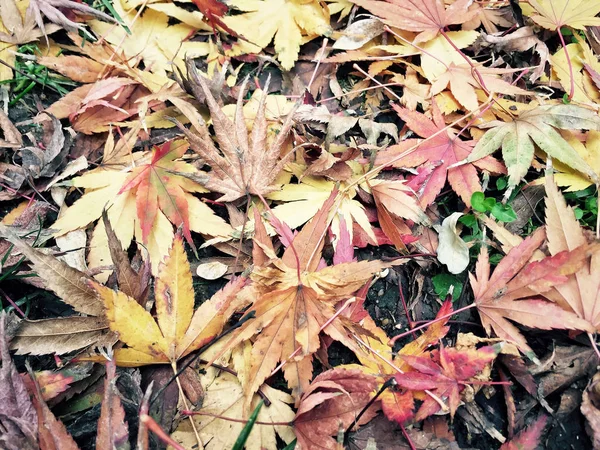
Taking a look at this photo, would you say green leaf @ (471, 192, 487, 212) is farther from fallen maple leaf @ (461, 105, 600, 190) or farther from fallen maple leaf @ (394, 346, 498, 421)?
fallen maple leaf @ (394, 346, 498, 421)

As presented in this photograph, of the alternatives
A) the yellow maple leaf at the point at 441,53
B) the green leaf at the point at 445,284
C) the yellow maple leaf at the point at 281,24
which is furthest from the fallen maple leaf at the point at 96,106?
the green leaf at the point at 445,284

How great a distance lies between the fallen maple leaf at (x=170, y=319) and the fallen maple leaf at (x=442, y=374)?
43cm

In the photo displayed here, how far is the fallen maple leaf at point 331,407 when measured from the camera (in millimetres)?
853

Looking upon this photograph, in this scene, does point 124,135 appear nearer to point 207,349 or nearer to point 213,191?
point 213,191

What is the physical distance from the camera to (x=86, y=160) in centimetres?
→ 117

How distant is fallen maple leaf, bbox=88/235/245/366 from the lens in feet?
2.96

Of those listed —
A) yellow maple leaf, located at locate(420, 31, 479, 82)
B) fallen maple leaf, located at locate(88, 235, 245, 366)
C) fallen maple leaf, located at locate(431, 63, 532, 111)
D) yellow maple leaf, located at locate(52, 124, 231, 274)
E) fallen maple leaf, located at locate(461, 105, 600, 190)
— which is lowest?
fallen maple leaf, located at locate(88, 235, 245, 366)

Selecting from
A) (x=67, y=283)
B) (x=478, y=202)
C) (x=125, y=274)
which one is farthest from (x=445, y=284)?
(x=67, y=283)

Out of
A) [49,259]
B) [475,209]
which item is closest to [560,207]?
[475,209]

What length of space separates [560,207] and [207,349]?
897 mm

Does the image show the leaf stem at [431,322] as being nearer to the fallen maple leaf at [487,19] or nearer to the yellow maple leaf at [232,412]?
the yellow maple leaf at [232,412]

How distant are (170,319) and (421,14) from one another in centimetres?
111

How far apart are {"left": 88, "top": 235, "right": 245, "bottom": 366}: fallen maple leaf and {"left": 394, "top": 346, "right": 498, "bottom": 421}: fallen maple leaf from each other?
16.8 inches

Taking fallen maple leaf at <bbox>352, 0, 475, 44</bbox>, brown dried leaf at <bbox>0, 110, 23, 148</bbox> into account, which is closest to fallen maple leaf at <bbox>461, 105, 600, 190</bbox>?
fallen maple leaf at <bbox>352, 0, 475, 44</bbox>
